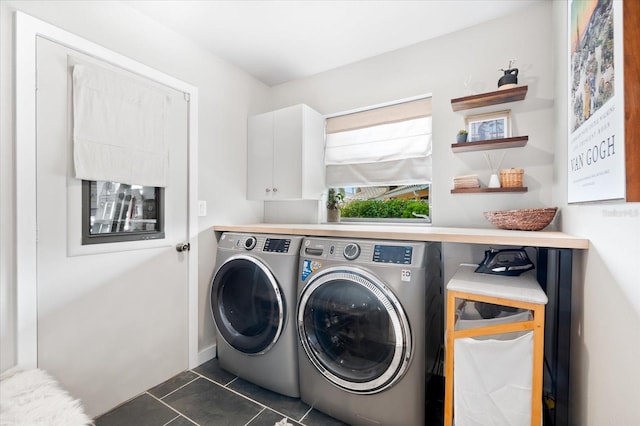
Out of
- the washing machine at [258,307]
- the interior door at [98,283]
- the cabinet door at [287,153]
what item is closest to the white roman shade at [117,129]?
the interior door at [98,283]

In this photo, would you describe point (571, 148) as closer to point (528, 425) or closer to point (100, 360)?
point (528, 425)

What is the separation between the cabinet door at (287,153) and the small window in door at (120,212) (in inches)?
36.4

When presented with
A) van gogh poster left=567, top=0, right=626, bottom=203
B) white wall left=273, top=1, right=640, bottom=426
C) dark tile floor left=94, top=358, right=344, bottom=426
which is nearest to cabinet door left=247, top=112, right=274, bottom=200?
white wall left=273, top=1, right=640, bottom=426

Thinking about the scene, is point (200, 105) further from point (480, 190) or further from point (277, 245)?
point (480, 190)

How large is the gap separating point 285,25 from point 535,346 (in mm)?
2326

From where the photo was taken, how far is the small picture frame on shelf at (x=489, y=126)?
1.89 metres

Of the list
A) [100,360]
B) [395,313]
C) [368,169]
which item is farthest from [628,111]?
[100,360]

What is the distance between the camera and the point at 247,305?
1.99 metres

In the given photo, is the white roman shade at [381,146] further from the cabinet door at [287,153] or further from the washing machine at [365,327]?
the washing machine at [365,327]

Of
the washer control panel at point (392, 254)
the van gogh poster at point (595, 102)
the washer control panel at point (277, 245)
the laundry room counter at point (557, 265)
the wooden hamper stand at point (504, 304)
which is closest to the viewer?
the van gogh poster at point (595, 102)

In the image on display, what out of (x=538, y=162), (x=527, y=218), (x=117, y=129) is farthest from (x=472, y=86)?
(x=117, y=129)

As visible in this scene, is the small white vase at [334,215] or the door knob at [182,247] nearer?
the door knob at [182,247]

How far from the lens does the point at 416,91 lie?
2211mm

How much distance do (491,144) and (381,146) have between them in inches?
33.9
